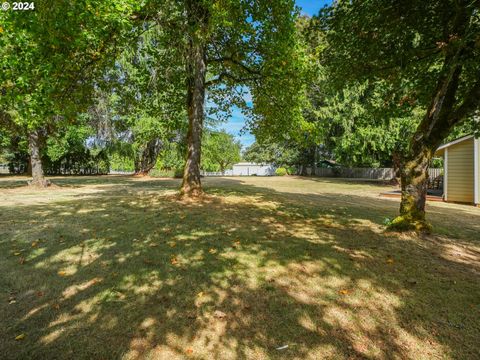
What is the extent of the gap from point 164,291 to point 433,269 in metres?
4.13

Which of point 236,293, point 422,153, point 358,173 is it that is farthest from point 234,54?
point 358,173

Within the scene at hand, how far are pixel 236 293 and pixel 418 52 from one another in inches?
268

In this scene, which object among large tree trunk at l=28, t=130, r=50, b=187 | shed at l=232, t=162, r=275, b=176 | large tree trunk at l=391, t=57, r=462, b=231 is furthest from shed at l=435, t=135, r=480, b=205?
shed at l=232, t=162, r=275, b=176

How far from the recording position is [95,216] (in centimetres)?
781

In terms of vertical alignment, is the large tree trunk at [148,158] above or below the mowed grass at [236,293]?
above

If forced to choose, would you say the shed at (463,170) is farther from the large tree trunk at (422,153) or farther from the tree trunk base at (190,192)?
the tree trunk base at (190,192)

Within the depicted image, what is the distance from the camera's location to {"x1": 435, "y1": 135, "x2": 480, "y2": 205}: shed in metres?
12.5

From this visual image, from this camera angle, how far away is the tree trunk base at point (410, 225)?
6.04m

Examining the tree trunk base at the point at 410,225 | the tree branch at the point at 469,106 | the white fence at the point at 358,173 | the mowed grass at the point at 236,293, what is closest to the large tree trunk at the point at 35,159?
the mowed grass at the point at 236,293

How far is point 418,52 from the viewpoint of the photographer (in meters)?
6.27

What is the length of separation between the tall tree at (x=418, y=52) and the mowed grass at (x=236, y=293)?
61.6 inches

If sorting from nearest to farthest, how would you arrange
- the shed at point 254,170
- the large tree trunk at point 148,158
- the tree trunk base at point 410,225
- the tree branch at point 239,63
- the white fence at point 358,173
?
the tree trunk base at point 410,225
the tree branch at point 239,63
the large tree trunk at point 148,158
the white fence at point 358,173
the shed at point 254,170

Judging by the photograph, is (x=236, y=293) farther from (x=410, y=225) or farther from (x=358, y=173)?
(x=358, y=173)

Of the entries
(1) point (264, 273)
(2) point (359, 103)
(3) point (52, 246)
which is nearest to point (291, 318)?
(1) point (264, 273)
